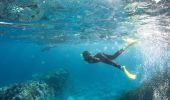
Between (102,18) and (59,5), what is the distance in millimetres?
6250

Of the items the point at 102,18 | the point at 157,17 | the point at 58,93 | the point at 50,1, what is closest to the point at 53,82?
the point at 58,93

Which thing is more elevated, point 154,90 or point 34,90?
point 34,90

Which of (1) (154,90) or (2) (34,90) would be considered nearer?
(2) (34,90)

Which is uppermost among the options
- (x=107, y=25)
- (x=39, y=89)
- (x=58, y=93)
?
(x=107, y=25)

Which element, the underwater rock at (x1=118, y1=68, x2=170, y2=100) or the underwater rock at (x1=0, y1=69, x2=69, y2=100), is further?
the underwater rock at (x1=118, y1=68, x2=170, y2=100)

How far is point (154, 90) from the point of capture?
20312 millimetres

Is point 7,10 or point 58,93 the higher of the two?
point 7,10

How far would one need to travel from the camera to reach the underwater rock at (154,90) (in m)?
19.7

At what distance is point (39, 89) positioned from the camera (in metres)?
18.1

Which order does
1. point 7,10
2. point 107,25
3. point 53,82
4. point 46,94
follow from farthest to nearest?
point 107,25 → point 53,82 → point 46,94 → point 7,10

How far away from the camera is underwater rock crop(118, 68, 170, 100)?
19734 millimetres

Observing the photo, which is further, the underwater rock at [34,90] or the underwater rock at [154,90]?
the underwater rock at [154,90]

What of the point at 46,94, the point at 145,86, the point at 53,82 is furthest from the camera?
the point at 53,82

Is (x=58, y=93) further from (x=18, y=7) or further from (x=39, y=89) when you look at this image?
(x=18, y=7)
